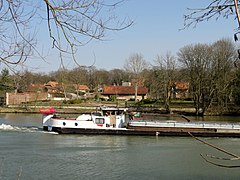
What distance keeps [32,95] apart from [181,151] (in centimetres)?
4586

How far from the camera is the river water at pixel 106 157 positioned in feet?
47.0

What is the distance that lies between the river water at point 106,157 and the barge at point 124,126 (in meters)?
0.92

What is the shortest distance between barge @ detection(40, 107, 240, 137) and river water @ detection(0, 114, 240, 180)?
3.02ft

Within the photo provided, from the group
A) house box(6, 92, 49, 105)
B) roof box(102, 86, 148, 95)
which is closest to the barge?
house box(6, 92, 49, 105)

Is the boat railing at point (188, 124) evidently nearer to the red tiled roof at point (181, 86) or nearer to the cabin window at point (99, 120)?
the cabin window at point (99, 120)

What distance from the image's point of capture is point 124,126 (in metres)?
27.6

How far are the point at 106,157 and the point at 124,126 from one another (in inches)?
378

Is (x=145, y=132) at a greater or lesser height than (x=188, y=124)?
lesser

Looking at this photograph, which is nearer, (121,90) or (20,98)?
(20,98)

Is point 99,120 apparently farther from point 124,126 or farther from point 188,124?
point 188,124

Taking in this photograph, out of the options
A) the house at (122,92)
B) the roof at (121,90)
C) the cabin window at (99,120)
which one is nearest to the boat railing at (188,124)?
the cabin window at (99,120)

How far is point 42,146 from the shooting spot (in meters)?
20.9

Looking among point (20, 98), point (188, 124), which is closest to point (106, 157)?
point (188, 124)

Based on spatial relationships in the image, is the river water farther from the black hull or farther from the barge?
the barge
